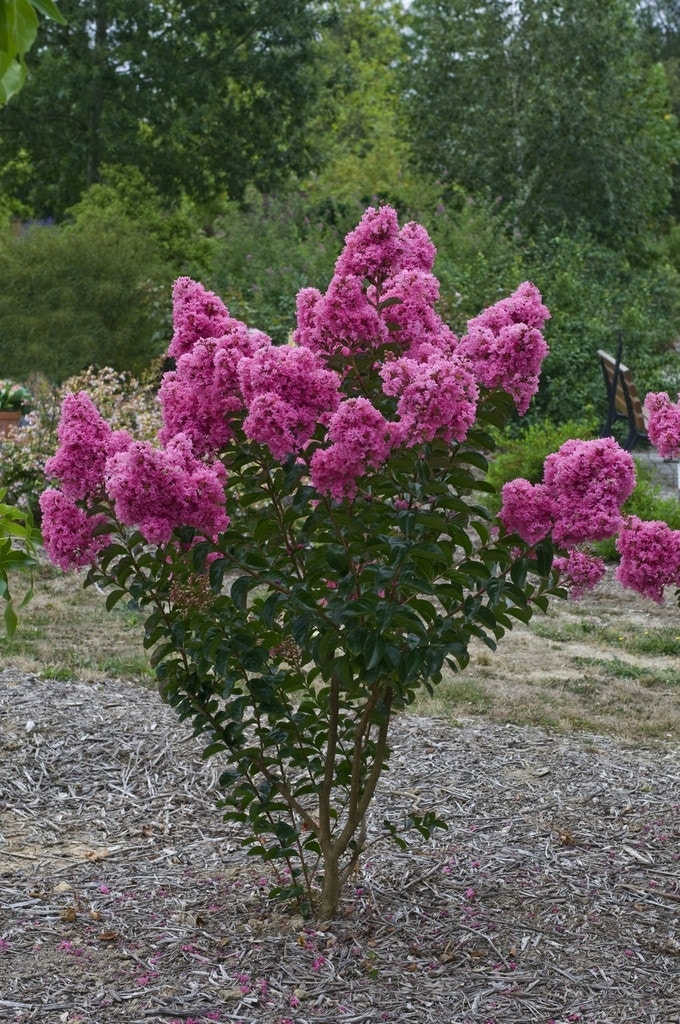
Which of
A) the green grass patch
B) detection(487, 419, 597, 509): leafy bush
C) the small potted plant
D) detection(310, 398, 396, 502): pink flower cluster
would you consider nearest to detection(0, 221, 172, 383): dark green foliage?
the small potted plant

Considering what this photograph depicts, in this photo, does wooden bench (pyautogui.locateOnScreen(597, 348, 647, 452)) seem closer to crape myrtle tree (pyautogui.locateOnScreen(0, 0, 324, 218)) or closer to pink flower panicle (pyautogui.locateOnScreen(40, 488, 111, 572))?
pink flower panicle (pyautogui.locateOnScreen(40, 488, 111, 572))

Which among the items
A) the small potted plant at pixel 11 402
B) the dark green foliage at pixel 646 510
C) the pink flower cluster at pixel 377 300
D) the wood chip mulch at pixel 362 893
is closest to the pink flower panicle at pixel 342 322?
the pink flower cluster at pixel 377 300

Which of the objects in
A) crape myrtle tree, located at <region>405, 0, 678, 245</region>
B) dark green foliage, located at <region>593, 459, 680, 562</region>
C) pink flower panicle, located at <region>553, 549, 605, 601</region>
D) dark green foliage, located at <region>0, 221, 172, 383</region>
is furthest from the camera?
crape myrtle tree, located at <region>405, 0, 678, 245</region>

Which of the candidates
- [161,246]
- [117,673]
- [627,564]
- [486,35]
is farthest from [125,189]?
[627,564]

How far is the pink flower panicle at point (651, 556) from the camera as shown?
303 cm

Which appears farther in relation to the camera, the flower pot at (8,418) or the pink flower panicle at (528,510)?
the flower pot at (8,418)

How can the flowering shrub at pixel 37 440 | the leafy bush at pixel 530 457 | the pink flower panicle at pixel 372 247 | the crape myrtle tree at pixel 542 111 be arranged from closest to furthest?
the pink flower panicle at pixel 372 247 → the flowering shrub at pixel 37 440 → the leafy bush at pixel 530 457 → the crape myrtle tree at pixel 542 111

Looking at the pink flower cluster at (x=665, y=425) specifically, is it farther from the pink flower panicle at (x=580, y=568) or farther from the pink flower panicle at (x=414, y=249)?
the pink flower panicle at (x=414, y=249)

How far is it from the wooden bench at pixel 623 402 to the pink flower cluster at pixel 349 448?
25.0 ft

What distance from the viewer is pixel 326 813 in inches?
124

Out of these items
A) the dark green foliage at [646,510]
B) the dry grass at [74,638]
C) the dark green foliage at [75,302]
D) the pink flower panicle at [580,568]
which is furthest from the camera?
the dark green foliage at [75,302]

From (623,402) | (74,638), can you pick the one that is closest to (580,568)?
(74,638)

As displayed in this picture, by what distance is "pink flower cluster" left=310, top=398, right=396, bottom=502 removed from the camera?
2.40 metres

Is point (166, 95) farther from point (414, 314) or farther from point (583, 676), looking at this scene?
point (414, 314)
